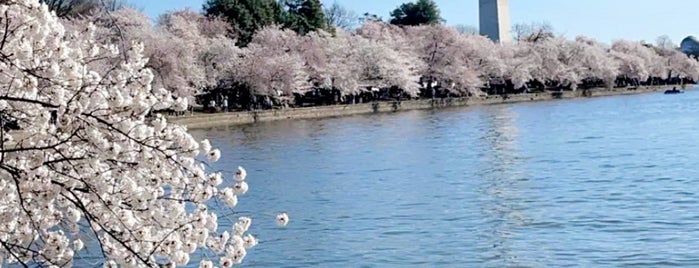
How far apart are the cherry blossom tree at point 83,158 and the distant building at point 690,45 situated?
87.2 metres

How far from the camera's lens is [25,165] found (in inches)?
127

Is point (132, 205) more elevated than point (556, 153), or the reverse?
point (132, 205)

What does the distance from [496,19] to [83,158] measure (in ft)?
168

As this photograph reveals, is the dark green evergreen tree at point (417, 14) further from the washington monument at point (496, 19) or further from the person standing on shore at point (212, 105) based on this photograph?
the person standing on shore at point (212, 105)

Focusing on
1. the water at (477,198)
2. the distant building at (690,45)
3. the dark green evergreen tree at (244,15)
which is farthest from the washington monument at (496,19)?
the distant building at (690,45)

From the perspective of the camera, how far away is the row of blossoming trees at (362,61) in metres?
31.5

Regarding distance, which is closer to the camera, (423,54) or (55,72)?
(55,72)

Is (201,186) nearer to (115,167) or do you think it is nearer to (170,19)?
(115,167)

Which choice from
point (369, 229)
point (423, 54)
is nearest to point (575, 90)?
point (423, 54)

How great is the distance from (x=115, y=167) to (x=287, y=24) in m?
36.7

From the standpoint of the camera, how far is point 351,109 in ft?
116

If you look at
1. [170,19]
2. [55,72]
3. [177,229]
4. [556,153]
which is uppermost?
[170,19]

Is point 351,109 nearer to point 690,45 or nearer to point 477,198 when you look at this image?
point 477,198

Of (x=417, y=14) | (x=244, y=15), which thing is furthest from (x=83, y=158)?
(x=417, y=14)
